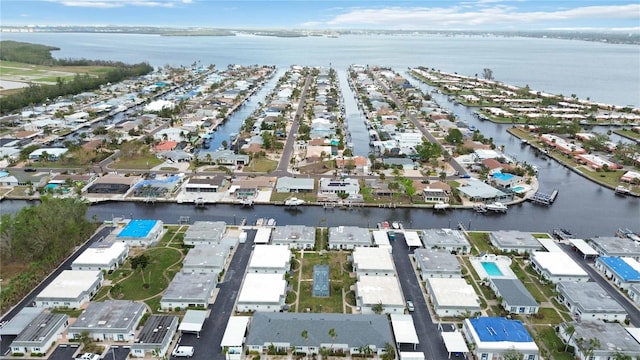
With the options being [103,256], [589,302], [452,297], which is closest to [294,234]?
[452,297]

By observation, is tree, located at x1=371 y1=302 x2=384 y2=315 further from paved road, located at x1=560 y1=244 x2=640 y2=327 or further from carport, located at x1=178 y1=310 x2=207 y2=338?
paved road, located at x1=560 y1=244 x2=640 y2=327

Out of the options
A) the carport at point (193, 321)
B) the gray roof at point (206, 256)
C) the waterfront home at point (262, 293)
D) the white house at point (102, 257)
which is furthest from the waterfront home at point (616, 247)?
the white house at point (102, 257)

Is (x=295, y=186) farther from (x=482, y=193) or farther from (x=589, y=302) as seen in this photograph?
(x=589, y=302)

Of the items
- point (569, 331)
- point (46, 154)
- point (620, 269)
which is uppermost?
point (46, 154)

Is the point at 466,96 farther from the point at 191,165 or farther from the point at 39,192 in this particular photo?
the point at 39,192

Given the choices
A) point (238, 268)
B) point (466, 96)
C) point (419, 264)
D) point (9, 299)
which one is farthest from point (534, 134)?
point (9, 299)

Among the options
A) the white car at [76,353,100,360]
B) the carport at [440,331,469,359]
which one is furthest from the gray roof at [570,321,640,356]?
the white car at [76,353,100,360]
